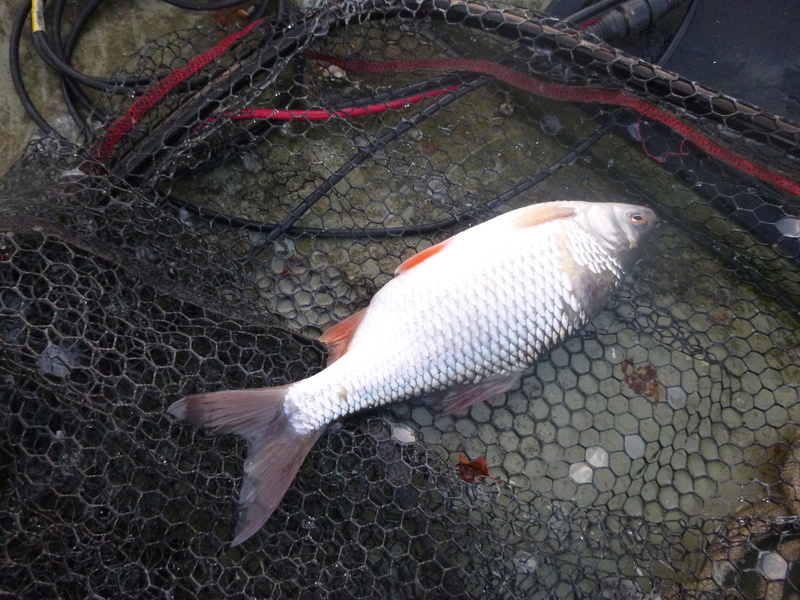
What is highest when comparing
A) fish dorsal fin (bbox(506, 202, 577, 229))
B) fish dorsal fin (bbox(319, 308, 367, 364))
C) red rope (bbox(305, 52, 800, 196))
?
red rope (bbox(305, 52, 800, 196))

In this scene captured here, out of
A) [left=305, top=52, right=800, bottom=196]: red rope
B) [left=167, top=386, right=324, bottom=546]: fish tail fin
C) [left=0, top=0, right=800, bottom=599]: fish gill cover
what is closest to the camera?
[left=167, top=386, right=324, bottom=546]: fish tail fin

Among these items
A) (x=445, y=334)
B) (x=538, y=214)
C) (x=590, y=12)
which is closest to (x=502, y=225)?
(x=538, y=214)

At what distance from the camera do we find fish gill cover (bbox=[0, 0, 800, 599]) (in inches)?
60.7

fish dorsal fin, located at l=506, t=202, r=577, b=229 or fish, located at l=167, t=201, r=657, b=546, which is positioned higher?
fish dorsal fin, located at l=506, t=202, r=577, b=229

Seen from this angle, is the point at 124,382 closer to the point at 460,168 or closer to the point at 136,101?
the point at 136,101

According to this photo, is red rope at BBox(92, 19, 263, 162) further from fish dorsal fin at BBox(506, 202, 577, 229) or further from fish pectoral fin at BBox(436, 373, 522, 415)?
fish pectoral fin at BBox(436, 373, 522, 415)

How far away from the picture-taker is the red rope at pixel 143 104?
181 centimetres

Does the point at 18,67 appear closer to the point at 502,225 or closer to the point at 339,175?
the point at 339,175

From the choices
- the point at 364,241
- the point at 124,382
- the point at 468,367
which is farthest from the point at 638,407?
the point at 124,382

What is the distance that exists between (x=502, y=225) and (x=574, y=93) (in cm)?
57

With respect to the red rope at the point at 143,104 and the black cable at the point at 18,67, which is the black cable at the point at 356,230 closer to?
the red rope at the point at 143,104

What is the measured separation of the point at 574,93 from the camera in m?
1.93

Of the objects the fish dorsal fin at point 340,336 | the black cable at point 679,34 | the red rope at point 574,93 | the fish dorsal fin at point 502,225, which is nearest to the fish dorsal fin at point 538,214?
the fish dorsal fin at point 502,225

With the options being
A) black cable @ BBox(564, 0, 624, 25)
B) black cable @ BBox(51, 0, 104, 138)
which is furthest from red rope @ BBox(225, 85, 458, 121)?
black cable @ BBox(51, 0, 104, 138)
